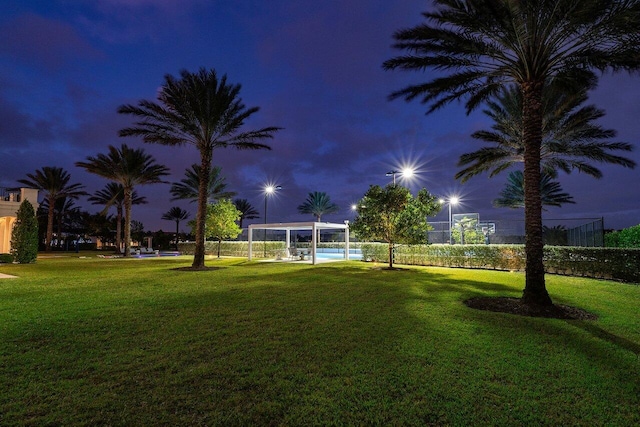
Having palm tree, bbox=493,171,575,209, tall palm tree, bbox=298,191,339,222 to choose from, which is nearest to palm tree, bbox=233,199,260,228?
tall palm tree, bbox=298,191,339,222

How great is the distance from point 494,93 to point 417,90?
2.87 meters

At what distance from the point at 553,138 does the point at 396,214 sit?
7.84m

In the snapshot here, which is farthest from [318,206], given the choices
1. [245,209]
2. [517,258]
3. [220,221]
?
[517,258]

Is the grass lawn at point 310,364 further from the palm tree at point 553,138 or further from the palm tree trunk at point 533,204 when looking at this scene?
the palm tree at point 553,138

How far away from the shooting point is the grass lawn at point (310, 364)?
9.21ft

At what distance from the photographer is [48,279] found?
1139cm

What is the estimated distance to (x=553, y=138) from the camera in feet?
47.3

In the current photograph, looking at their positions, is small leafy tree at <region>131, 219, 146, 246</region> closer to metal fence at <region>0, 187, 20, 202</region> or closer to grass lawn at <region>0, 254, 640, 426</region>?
metal fence at <region>0, 187, 20, 202</region>

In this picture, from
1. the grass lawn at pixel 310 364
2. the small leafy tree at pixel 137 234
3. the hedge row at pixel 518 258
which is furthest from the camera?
the small leafy tree at pixel 137 234

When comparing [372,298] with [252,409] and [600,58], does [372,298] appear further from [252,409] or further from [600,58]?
[600,58]

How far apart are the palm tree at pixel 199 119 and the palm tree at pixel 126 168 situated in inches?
452

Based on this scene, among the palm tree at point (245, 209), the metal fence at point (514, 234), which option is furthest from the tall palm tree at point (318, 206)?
the metal fence at point (514, 234)

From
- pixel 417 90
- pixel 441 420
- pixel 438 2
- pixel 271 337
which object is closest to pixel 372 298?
pixel 271 337

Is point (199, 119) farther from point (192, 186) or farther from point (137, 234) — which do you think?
point (137, 234)
